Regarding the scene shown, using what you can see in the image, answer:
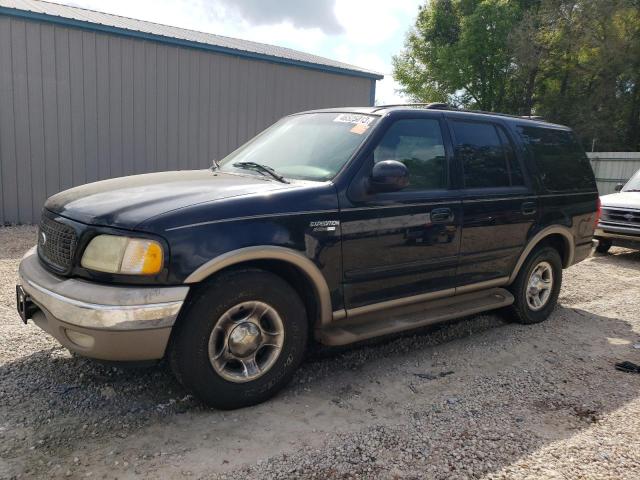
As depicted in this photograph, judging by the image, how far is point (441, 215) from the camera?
405 centimetres

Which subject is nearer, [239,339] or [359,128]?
[239,339]

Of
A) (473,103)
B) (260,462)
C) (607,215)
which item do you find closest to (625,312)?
(607,215)

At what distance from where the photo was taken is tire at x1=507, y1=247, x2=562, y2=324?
502 cm

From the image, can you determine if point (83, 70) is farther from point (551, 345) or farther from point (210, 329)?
point (551, 345)

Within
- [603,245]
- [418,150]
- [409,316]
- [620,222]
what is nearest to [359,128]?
[418,150]

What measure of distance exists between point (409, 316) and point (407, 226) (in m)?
0.72

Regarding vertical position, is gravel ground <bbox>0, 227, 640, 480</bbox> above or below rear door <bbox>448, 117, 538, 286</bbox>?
below

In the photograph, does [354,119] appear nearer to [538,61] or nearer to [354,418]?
[354,418]

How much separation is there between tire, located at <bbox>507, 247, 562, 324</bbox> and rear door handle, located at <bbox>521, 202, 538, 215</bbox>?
45 centimetres

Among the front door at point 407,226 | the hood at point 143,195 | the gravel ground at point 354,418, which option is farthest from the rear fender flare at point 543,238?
the hood at point 143,195

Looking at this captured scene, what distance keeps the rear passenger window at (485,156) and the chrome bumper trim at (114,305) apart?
8.50 feet

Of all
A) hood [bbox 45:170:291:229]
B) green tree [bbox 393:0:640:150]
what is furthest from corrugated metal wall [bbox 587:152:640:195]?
hood [bbox 45:170:291:229]

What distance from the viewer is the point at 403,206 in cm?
380

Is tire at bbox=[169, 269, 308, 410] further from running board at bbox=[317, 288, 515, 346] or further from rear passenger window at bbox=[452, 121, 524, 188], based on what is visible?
rear passenger window at bbox=[452, 121, 524, 188]
